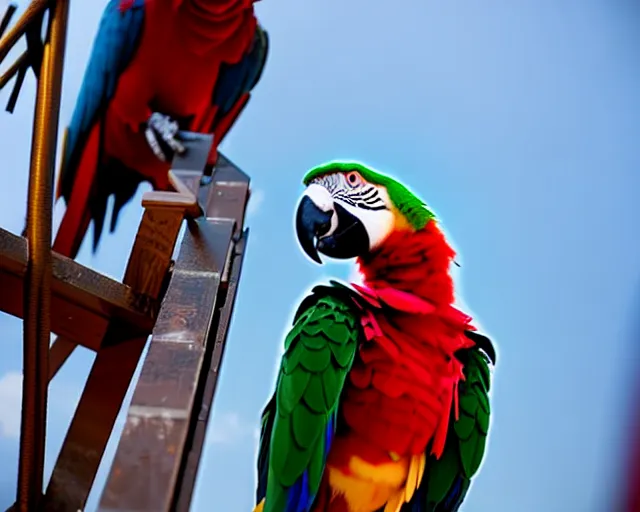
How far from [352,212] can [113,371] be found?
23.2 inches

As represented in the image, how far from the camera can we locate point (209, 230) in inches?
21.4

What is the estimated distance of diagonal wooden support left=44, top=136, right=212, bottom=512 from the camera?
564 millimetres

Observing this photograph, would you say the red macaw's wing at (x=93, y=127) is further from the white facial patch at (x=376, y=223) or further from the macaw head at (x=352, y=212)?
the white facial patch at (x=376, y=223)

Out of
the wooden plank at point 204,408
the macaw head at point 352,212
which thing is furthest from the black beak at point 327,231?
the wooden plank at point 204,408

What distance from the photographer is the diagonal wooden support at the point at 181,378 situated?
39cm

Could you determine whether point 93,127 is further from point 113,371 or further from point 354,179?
point 113,371

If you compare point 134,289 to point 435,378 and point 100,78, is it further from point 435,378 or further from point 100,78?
point 100,78

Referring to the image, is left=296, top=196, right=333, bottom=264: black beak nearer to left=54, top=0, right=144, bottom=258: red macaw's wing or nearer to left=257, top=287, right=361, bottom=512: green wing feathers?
left=257, top=287, right=361, bottom=512: green wing feathers

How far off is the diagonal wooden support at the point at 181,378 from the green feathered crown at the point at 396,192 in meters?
0.56

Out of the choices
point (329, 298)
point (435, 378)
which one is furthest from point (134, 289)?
point (435, 378)

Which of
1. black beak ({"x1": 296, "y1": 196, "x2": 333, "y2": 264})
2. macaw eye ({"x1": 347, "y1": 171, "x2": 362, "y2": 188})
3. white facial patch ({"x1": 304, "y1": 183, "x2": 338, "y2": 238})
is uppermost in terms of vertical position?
macaw eye ({"x1": 347, "y1": 171, "x2": 362, "y2": 188})

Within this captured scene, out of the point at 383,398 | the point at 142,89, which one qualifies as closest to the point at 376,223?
the point at 383,398

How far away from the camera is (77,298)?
23.2 inches

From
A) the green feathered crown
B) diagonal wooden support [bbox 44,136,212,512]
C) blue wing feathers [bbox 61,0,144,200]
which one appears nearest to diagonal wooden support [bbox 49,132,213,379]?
diagonal wooden support [bbox 44,136,212,512]
